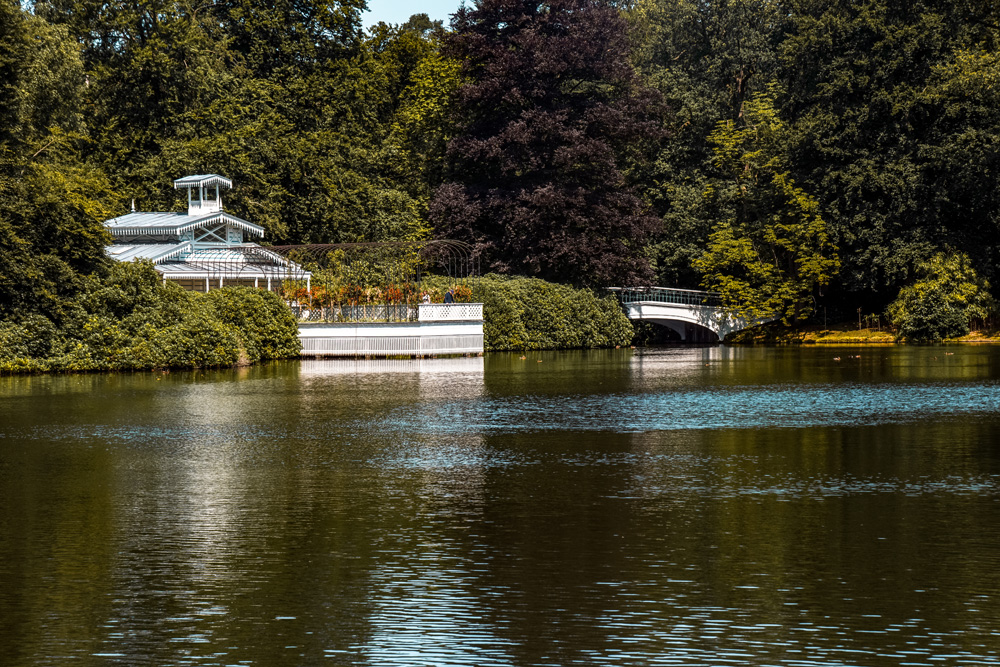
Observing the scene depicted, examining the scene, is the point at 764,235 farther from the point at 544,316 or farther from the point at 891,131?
the point at 544,316

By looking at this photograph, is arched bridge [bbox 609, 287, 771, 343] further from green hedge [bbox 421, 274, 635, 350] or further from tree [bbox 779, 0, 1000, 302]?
tree [bbox 779, 0, 1000, 302]

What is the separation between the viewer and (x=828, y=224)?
6400 cm

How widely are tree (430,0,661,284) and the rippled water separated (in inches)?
1389

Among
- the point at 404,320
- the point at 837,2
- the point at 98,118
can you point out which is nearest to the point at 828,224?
the point at 837,2

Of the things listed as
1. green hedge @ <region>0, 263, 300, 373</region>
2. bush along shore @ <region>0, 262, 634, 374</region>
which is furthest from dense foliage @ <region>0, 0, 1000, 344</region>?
green hedge @ <region>0, 263, 300, 373</region>

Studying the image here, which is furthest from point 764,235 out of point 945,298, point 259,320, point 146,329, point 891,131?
point 146,329

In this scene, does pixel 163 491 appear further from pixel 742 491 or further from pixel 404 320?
pixel 404 320

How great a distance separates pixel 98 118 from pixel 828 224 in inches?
1465

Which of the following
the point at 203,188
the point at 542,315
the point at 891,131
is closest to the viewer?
the point at 203,188

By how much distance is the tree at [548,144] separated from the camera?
61594mm

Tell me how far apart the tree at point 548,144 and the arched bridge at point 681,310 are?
1.98 metres

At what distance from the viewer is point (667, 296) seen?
69562mm

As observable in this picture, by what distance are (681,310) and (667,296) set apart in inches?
59.0

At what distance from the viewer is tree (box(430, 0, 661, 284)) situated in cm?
6159
